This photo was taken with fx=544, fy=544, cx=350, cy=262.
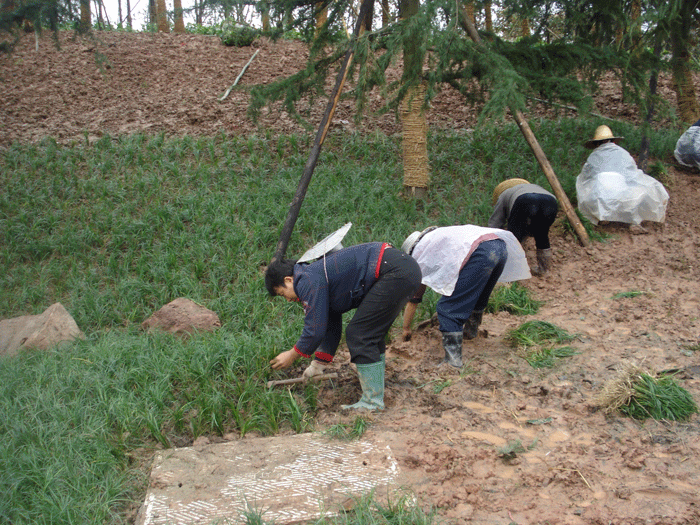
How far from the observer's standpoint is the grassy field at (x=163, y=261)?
3189 mm

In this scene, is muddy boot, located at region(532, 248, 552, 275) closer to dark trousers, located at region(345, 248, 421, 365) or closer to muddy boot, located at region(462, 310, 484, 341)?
muddy boot, located at region(462, 310, 484, 341)

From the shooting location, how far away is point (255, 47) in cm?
1277

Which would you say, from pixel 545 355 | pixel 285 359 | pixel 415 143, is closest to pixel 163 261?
pixel 285 359

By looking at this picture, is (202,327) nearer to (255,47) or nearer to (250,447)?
(250,447)

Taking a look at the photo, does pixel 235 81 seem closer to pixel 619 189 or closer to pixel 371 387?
pixel 619 189

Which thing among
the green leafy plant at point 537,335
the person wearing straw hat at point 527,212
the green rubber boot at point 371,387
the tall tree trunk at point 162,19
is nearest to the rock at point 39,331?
the green rubber boot at point 371,387

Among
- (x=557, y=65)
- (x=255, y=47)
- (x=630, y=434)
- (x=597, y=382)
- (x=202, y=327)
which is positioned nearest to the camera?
(x=630, y=434)

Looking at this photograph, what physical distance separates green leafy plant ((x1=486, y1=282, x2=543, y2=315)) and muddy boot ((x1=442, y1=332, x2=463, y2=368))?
4.37 feet

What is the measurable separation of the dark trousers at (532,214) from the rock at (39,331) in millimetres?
4189

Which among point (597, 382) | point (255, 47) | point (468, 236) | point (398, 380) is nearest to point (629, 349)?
point (597, 382)

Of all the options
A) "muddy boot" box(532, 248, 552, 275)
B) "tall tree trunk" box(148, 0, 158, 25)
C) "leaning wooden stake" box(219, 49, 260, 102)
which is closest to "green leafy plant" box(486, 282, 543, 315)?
"muddy boot" box(532, 248, 552, 275)

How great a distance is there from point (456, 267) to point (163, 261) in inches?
137

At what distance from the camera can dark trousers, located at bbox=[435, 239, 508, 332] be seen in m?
3.85

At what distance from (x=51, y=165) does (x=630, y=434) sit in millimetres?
7806
